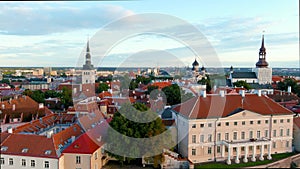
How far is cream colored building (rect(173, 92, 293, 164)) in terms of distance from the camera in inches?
1243

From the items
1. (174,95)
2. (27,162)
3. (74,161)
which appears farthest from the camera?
(174,95)

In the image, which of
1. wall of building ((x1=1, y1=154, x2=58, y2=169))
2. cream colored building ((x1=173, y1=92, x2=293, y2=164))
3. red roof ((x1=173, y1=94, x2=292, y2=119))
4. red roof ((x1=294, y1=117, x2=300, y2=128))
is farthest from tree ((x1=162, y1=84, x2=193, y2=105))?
wall of building ((x1=1, y1=154, x2=58, y2=169))

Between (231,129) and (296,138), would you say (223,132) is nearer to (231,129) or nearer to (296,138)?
(231,129)

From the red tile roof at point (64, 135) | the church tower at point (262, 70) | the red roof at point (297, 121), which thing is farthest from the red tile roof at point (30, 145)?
the church tower at point (262, 70)

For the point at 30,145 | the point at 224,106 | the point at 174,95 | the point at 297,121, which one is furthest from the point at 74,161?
the point at 174,95

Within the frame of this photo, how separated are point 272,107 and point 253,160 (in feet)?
22.2

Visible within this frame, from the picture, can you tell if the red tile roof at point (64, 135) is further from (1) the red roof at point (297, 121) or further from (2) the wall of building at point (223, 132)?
(1) the red roof at point (297, 121)

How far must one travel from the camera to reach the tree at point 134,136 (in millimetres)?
29312

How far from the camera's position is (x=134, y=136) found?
2936cm

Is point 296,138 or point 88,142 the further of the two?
point 296,138

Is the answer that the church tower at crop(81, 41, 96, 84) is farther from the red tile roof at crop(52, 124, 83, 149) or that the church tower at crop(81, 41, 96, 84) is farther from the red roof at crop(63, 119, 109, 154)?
the red roof at crop(63, 119, 109, 154)

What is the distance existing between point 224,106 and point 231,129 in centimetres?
260

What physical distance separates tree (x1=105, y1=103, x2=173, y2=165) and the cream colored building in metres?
3.10

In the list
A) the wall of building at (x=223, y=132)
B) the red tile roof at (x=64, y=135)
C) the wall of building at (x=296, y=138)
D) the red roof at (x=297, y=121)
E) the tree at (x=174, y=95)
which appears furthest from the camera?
the tree at (x=174, y=95)
